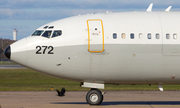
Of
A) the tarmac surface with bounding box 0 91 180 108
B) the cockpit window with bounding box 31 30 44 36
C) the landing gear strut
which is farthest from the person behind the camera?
the tarmac surface with bounding box 0 91 180 108

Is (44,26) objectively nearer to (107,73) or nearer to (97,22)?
(97,22)

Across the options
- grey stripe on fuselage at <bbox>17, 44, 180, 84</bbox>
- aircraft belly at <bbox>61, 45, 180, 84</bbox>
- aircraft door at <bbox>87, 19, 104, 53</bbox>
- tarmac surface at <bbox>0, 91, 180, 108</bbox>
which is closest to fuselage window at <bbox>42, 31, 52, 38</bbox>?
grey stripe on fuselage at <bbox>17, 44, 180, 84</bbox>

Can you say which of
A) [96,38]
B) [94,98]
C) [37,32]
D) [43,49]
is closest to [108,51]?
[96,38]

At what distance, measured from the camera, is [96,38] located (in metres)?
17.8

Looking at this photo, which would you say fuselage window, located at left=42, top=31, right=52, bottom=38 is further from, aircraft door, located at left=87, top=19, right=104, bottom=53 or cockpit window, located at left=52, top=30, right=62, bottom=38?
aircraft door, located at left=87, top=19, right=104, bottom=53

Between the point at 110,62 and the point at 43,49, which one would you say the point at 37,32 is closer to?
the point at 43,49

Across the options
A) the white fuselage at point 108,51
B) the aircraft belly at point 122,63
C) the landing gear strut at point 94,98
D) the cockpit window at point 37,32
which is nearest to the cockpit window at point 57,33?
the white fuselage at point 108,51

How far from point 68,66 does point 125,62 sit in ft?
10.1

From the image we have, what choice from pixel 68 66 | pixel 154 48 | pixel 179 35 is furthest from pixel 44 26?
pixel 179 35

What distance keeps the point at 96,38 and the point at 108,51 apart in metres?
0.95

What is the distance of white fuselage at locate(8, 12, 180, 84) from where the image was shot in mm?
17797

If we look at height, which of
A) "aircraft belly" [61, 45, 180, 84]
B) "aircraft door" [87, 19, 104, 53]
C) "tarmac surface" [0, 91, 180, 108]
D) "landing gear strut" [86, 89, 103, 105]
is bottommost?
"tarmac surface" [0, 91, 180, 108]

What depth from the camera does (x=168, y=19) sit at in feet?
60.8

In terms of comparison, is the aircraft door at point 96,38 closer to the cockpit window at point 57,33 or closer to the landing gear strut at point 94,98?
the cockpit window at point 57,33
